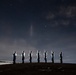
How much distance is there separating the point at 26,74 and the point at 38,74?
4.07 ft

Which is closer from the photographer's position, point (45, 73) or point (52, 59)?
point (45, 73)

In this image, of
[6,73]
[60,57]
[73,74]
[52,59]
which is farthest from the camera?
[52,59]

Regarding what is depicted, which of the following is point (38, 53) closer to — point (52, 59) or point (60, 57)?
point (52, 59)

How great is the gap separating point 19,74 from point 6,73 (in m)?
1.55

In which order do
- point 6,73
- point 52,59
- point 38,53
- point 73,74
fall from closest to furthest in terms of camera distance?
1. point 73,74
2. point 6,73
3. point 52,59
4. point 38,53

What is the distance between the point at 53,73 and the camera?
15.4 metres

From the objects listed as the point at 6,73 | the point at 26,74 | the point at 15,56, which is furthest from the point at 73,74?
the point at 15,56

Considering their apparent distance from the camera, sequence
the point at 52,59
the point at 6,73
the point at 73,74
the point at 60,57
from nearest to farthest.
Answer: the point at 73,74 → the point at 6,73 → the point at 60,57 → the point at 52,59

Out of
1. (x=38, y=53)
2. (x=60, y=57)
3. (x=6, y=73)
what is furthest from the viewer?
(x=38, y=53)

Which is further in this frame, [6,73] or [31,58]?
[31,58]

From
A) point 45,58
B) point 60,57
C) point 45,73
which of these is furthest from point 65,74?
point 45,58

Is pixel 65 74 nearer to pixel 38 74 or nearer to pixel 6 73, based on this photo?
pixel 38 74

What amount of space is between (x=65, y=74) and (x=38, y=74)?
8.77 ft

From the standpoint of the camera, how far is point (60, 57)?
201ft
